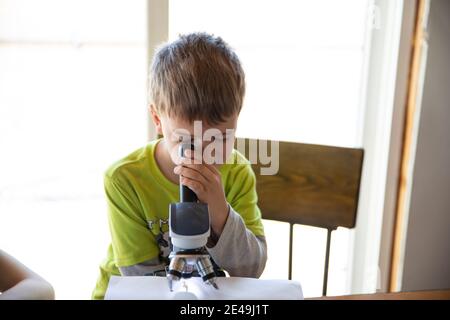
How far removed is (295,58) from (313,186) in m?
0.48

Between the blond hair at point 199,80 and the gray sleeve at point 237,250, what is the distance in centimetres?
17

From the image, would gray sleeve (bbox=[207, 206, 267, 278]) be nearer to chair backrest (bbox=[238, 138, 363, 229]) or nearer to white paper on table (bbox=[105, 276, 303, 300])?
white paper on table (bbox=[105, 276, 303, 300])

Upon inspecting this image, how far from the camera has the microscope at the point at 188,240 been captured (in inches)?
24.6

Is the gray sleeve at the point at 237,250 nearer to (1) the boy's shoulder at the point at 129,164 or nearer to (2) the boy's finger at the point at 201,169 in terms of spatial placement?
(2) the boy's finger at the point at 201,169

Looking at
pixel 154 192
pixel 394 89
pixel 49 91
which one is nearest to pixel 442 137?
pixel 394 89

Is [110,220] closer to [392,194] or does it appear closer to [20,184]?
[392,194]

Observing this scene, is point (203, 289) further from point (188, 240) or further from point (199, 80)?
point (199, 80)

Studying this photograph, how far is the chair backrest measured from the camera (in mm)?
1041

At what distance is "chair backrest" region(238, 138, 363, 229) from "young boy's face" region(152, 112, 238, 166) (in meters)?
0.24

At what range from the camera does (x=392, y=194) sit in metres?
1.43

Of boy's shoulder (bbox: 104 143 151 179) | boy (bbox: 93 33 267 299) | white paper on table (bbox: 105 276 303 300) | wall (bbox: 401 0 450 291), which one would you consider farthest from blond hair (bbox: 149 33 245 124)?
wall (bbox: 401 0 450 291)

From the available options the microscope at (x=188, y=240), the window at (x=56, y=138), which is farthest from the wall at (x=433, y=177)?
the microscope at (x=188, y=240)

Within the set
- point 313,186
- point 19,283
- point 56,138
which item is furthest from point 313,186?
point 56,138
